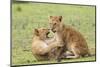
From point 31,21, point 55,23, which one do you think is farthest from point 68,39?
point 31,21

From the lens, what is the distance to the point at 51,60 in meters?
2.29

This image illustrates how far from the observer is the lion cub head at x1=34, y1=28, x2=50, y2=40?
7.33 ft

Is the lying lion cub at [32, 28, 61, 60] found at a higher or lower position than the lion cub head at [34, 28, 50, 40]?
lower

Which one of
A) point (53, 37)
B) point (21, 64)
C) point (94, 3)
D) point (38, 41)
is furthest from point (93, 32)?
point (21, 64)

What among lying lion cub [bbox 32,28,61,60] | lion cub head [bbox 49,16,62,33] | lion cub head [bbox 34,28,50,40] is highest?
lion cub head [bbox 49,16,62,33]

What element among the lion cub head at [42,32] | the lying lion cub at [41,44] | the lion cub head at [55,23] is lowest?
the lying lion cub at [41,44]

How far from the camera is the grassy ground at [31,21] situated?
7.04ft

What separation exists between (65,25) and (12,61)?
Answer: 0.72 metres

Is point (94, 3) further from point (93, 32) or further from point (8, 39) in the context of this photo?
point (8, 39)

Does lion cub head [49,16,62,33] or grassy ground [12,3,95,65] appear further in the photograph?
lion cub head [49,16,62,33]

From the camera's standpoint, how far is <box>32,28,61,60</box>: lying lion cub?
7.30ft

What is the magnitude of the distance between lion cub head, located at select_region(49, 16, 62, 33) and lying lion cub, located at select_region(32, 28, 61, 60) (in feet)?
0.28

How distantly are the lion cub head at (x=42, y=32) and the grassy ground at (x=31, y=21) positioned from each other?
0.15 ft

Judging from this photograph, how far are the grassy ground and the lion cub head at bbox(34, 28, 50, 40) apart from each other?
45mm
